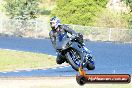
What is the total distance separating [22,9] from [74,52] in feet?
201

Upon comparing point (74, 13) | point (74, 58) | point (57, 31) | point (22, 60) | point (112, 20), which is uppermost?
point (57, 31)

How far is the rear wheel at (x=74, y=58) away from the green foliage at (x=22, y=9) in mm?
60574

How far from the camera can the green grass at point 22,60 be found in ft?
133

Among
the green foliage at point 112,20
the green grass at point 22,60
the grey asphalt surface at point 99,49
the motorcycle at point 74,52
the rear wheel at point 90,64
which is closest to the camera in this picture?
the motorcycle at point 74,52

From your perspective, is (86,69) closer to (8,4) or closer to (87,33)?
(87,33)

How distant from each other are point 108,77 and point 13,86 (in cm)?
1575

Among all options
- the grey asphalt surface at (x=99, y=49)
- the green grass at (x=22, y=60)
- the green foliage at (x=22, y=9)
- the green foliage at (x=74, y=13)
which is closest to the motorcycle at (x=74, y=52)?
the grey asphalt surface at (x=99, y=49)

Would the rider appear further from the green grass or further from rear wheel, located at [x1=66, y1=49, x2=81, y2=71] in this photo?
the green grass

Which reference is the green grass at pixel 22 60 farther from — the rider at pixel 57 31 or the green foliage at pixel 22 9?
the rider at pixel 57 31

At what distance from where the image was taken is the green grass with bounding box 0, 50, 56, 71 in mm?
40634

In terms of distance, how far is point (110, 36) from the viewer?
62188 mm

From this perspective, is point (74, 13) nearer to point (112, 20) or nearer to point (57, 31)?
point (112, 20)

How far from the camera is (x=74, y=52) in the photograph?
8.58 m

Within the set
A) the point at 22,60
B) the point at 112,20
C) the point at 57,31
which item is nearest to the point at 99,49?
the point at 22,60
